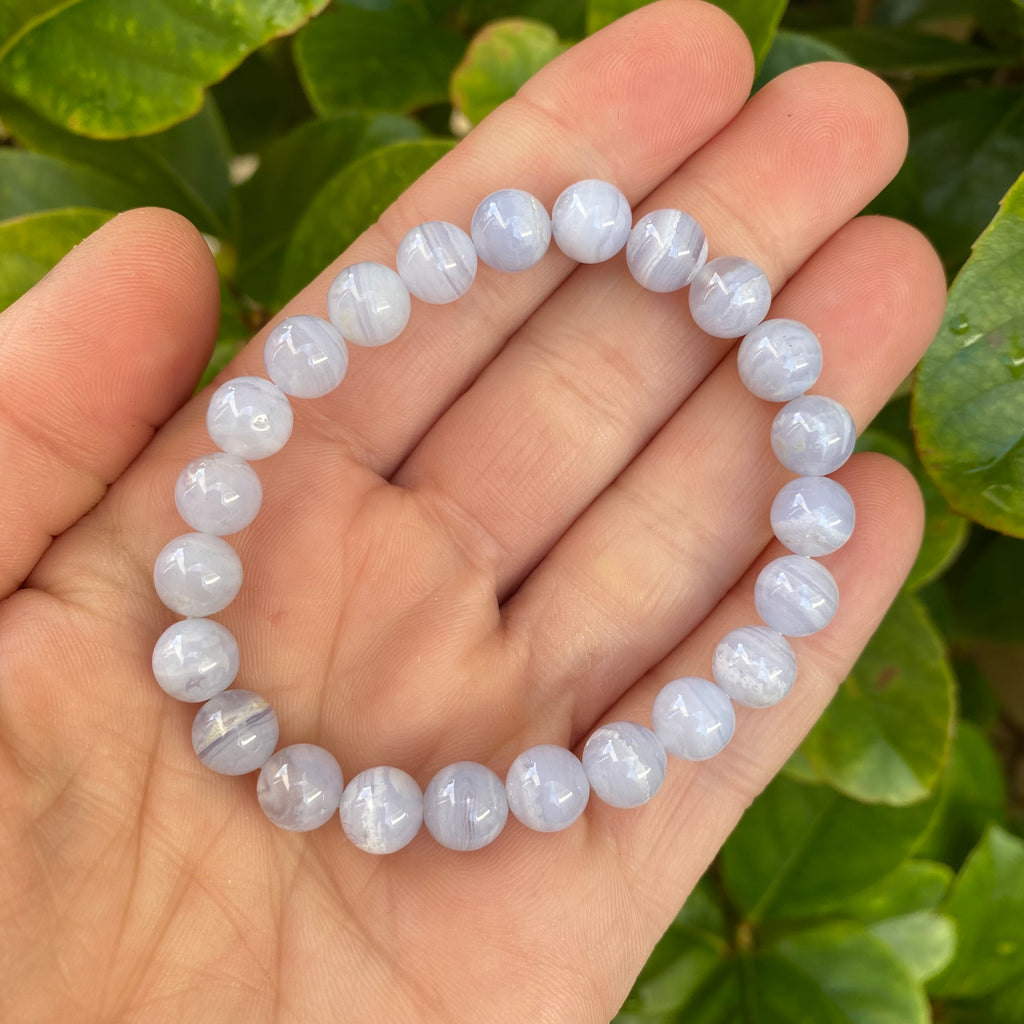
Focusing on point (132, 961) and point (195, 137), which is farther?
point (195, 137)

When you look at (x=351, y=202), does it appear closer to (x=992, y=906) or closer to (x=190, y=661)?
(x=190, y=661)

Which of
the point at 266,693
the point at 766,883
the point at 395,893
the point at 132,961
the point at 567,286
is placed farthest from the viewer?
the point at 766,883

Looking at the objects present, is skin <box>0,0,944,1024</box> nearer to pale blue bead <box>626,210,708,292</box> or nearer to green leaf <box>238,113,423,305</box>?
pale blue bead <box>626,210,708,292</box>

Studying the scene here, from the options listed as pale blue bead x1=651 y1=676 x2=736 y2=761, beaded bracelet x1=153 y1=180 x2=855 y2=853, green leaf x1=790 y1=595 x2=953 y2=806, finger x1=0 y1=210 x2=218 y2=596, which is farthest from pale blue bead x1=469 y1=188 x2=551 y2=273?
green leaf x1=790 y1=595 x2=953 y2=806

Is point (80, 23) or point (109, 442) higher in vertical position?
point (80, 23)

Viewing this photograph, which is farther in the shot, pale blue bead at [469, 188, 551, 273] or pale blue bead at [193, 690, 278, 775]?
pale blue bead at [469, 188, 551, 273]

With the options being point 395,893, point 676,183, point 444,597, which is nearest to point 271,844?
point 395,893

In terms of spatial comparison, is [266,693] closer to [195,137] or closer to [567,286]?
[567,286]
